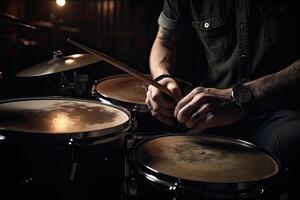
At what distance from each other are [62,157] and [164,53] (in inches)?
40.3

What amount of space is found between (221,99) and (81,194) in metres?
0.56

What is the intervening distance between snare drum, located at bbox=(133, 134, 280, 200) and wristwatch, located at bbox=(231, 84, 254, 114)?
0.50 ft

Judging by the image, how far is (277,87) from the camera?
4.52ft

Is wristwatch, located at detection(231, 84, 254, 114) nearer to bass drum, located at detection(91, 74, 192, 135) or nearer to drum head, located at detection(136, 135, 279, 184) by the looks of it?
drum head, located at detection(136, 135, 279, 184)

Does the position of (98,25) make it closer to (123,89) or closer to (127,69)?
(123,89)

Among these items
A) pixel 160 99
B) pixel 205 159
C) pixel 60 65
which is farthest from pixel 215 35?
pixel 205 159

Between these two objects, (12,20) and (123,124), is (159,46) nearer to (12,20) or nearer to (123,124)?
(12,20)

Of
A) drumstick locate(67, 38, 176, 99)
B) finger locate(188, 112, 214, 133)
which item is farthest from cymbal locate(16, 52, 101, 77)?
finger locate(188, 112, 214, 133)

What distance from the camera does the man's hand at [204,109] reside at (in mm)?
1195

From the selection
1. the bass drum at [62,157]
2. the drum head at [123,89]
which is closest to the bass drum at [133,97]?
the drum head at [123,89]

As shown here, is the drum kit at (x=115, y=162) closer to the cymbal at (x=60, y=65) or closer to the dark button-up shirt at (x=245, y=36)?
the cymbal at (x=60, y=65)

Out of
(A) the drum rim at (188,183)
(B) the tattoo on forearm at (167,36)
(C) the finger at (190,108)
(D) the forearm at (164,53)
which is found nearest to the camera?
(A) the drum rim at (188,183)

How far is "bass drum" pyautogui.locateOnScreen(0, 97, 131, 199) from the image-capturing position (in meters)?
0.98

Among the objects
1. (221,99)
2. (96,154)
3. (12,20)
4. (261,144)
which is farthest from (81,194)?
(12,20)
